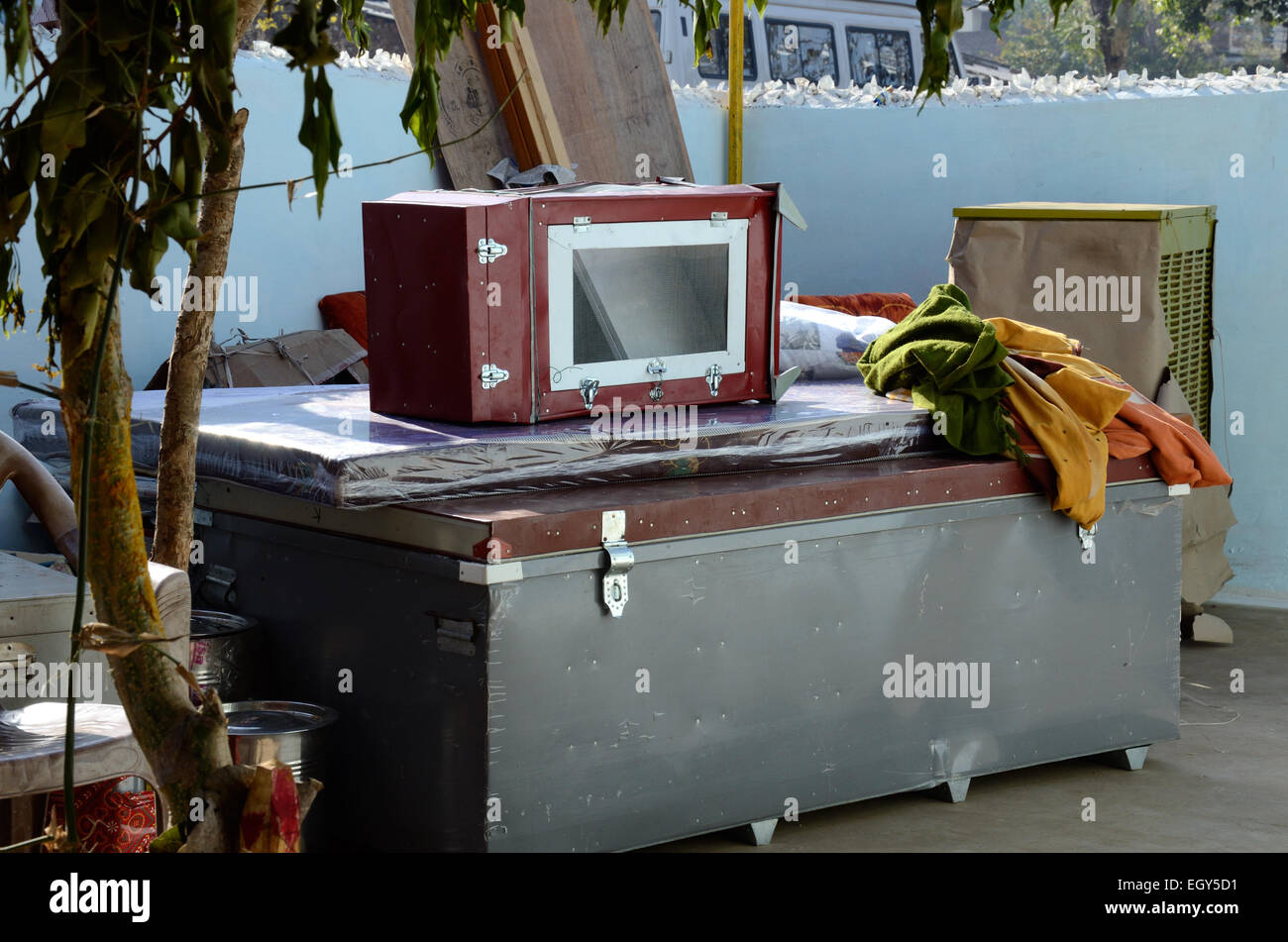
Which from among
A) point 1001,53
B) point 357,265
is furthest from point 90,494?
point 1001,53

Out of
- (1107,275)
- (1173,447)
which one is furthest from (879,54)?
(1173,447)

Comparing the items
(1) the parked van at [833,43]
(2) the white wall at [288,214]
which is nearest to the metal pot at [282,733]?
(2) the white wall at [288,214]

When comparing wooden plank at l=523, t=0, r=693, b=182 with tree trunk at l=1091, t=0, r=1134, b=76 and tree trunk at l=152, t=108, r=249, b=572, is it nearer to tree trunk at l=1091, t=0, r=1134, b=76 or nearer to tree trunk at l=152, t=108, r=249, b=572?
tree trunk at l=152, t=108, r=249, b=572

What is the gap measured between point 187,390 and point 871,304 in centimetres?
372

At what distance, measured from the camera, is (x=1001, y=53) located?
1162 inches

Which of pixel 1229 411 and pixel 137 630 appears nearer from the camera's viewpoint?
pixel 137 630

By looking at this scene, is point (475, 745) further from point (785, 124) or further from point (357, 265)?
point (785, 124)

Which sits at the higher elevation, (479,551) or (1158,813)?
A: (479,551)

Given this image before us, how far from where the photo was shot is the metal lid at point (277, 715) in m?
3.22

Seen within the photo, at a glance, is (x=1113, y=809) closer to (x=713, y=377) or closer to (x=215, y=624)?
(x=713, y=377)

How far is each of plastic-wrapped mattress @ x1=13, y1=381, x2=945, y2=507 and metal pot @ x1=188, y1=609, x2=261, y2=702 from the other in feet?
1.12
